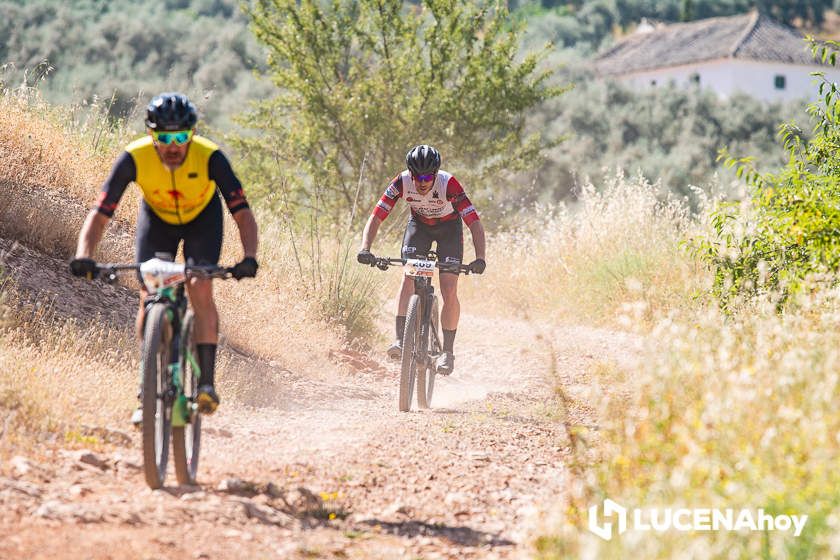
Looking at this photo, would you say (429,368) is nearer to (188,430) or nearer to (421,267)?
(421,267)

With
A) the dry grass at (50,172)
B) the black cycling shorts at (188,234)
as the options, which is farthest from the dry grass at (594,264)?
the black cycling shorts at (188,234)

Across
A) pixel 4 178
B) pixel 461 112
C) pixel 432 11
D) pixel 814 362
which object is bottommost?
pixel 814 362

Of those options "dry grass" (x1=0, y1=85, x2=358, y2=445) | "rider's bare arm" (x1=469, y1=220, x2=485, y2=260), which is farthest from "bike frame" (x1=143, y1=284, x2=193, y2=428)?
"rider's bare arm" (x1=469, y1=220, x2=485, y2=260)

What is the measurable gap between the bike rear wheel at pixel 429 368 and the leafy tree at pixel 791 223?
2.19 m

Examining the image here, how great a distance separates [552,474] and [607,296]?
7453mm

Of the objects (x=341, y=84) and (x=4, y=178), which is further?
(x=341, y=84)

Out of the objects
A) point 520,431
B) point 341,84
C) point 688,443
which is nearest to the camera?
point 688,443

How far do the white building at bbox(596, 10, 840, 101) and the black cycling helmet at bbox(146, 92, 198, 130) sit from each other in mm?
49479

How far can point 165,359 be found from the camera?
4945 mm

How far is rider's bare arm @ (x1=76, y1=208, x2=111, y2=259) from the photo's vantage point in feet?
16.3

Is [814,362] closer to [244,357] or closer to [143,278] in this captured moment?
[143,278]

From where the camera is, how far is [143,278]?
4969mm

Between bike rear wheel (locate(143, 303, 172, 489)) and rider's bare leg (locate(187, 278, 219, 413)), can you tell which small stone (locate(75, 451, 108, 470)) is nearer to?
bike rear wheel (locate(143, 303, 172, 489))

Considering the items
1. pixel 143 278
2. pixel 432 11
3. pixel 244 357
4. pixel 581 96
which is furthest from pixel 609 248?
pixel 581 96
